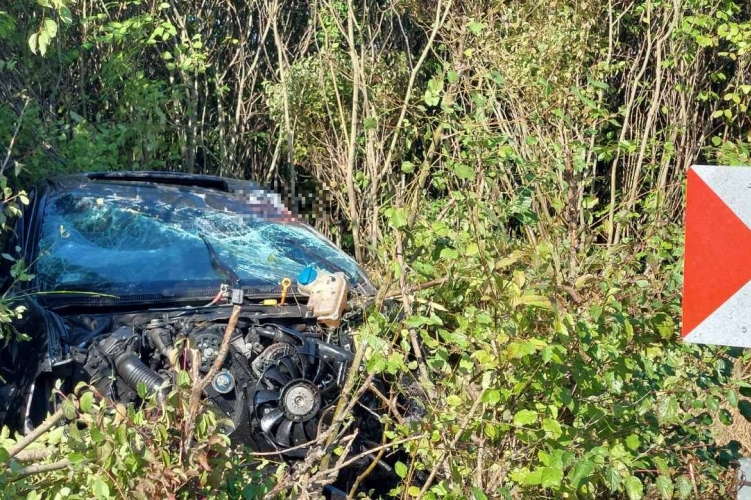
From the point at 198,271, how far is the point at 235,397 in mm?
981

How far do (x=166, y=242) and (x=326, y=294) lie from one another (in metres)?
0.92

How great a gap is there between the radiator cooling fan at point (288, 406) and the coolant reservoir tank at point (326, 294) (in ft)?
1.52

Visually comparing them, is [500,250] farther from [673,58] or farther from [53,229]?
[673,58]

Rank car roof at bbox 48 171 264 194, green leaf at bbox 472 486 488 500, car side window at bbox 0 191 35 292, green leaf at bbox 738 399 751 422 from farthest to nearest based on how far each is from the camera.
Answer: car roof at bbox 48 171 264 194 < car side window at bbox 0 191 35 292 < green leaf at bbox 738 399 751 422 < green leaf at bbox 472 486 488 500

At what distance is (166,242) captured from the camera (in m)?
4.71

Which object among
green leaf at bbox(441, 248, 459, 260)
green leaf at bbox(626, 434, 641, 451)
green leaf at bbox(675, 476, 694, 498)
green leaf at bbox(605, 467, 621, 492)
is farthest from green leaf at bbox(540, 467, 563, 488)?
green leaf at bbox(441, 248, 459, 260)

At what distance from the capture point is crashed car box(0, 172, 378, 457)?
3.72 m

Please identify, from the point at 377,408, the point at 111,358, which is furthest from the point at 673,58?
the point at 111,358

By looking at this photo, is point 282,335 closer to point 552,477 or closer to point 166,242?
point 166,242

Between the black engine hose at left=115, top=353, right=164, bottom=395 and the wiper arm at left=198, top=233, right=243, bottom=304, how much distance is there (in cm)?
69

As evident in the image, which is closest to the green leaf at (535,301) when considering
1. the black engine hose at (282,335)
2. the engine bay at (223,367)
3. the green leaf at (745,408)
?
the engine bay at (223,367)

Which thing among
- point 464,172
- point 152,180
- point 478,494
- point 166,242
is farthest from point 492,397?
point 152,180

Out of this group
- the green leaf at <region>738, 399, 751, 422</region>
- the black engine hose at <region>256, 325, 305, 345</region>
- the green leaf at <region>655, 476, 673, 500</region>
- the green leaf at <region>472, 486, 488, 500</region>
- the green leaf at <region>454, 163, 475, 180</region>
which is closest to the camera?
the green leaf at <region>472, 486, 488, 500</region>

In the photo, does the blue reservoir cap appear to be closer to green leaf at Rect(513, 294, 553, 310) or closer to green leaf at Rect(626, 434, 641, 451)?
green leaf at Rect(513, 294, 553, 310)
